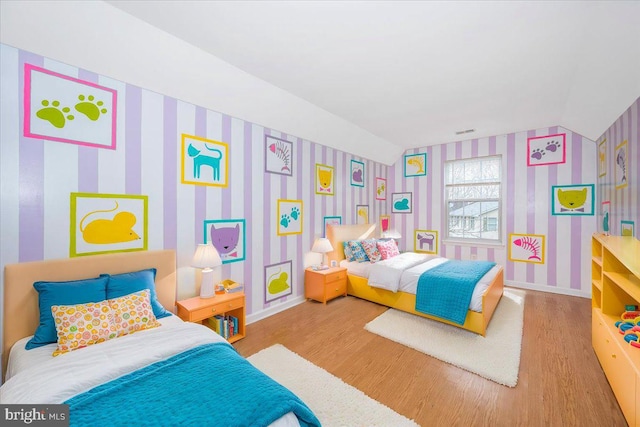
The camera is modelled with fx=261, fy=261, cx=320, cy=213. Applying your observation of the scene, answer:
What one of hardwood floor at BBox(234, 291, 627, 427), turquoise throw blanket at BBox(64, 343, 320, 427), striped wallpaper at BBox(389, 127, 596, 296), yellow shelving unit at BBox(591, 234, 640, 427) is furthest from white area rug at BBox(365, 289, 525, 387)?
turquoise throw blanket at BBox(64, 343, 320, 427)

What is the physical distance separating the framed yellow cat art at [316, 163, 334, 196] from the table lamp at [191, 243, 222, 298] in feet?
6.62

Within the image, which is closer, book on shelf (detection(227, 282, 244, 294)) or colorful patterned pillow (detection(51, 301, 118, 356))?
colorful patterned pillow (detection(51, 301, 118, 356))

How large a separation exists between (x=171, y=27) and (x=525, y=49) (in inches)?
117

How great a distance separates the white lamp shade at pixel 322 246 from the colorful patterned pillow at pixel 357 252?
0.54m

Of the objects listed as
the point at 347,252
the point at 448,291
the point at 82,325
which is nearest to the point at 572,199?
the point at 448,291

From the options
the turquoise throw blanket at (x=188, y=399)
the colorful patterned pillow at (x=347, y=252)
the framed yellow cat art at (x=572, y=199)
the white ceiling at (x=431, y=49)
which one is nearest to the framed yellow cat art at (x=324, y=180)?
the colorful patterned pillow at (x=347, y=252)

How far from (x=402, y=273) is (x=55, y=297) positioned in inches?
136

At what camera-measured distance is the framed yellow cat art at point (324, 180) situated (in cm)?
418

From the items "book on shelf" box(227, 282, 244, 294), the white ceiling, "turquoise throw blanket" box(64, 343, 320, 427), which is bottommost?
"turquoise throw blanket" box(64, 343, 320, 427)

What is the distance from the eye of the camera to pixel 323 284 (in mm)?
3748

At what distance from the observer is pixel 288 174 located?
12.2 ft

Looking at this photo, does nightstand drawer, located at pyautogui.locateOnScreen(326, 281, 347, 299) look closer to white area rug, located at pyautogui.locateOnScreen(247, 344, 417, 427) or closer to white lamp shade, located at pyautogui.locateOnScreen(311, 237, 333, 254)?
white lamp shade, located at pyautogui.locateOnScreen(311, 237, 333, 254)

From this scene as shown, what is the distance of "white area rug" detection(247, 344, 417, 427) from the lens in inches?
69.3

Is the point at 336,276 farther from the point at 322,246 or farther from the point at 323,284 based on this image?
the point at 322,246
